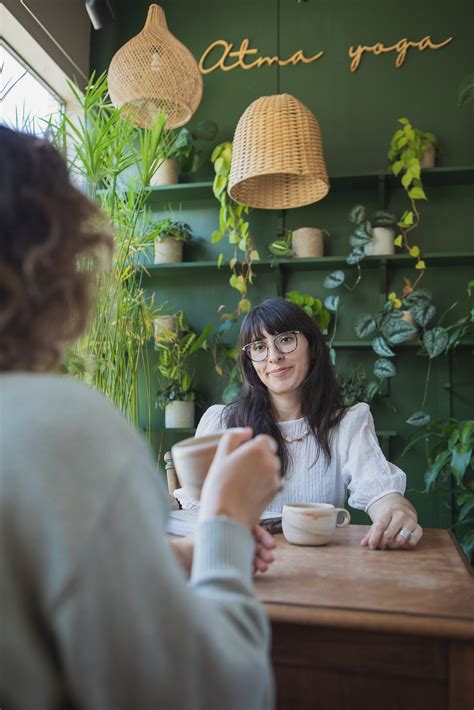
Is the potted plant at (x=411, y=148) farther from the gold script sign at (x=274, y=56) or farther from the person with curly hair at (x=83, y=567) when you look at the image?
the person with curly hair at (x=83, y=567)

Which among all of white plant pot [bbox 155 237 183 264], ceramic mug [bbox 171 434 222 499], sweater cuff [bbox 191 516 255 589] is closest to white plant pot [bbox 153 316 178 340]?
white plant pot [bbox 155 237 183 264]

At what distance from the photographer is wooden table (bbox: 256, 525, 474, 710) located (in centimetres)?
91

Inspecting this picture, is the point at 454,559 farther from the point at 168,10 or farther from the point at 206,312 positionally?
the point at 168,10

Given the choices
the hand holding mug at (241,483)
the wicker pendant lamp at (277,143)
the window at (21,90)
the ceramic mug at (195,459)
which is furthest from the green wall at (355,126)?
the hand holding mug at (241,483)

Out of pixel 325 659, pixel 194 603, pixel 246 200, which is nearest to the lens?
pixel 194 603

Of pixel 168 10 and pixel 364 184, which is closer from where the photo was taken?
pixel 364 184

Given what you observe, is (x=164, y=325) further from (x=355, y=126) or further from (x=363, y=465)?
(x=363, y=465)

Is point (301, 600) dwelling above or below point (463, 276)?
below

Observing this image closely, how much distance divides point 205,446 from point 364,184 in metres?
2.91

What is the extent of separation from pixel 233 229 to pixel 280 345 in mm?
1567

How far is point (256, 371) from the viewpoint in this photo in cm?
227

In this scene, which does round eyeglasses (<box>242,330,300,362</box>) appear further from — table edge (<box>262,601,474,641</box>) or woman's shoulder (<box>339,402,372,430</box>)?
table edge (<box>262,601,474,641</box>)

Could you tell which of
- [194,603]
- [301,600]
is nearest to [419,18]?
[301,600]

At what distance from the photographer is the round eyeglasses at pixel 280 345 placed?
2174 millimetres
